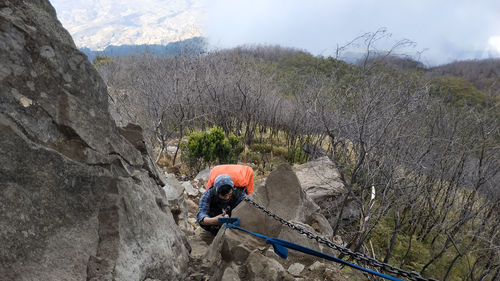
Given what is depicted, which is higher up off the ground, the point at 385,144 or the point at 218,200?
the point at 385,144

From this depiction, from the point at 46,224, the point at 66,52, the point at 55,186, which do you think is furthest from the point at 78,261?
the point at 66,52

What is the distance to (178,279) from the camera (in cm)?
249

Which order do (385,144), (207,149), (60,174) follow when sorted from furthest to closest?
(207,149) → (385,144) → (60,174)

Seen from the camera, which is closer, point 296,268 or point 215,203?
point 296,268

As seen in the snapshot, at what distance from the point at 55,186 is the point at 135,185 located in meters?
0.65

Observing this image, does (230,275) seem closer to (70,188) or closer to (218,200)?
(70,188)

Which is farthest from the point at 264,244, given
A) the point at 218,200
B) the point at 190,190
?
the point at 190,190

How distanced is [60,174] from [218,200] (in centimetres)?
255

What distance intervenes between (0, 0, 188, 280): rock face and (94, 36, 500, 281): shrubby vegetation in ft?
13.7

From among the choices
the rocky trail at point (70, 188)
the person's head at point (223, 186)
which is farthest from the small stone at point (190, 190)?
the rocky trail at point (70, 188)

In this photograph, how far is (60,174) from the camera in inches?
72.5

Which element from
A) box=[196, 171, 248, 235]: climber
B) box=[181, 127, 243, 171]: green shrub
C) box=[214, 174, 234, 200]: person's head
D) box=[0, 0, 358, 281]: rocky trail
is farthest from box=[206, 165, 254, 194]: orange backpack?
box=[181, 127, 243, 171]: green shrub

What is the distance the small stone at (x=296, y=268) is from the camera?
278 cm

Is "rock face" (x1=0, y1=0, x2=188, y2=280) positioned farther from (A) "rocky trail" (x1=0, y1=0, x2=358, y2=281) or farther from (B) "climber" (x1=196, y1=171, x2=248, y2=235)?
(B) "climber" (x1=196, y1=171, x2=248, y2=235)
